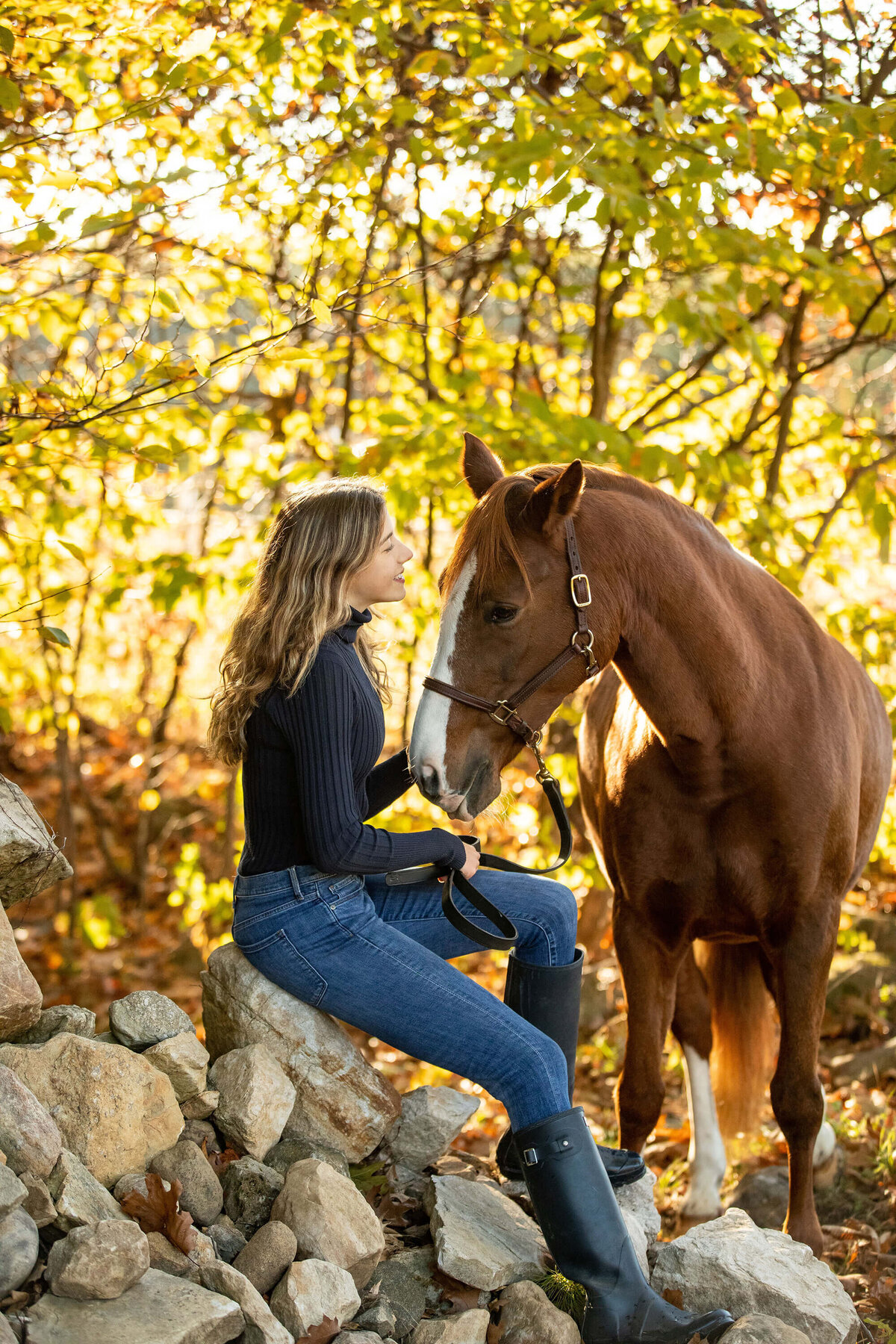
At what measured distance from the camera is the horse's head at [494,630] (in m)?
2.32

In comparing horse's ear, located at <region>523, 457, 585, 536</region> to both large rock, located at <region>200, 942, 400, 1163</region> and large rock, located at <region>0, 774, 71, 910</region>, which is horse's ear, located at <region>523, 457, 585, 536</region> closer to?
large rock, located at <region>200, 942, 400, 1163</region>

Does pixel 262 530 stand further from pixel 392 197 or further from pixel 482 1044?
pixel 482 1044

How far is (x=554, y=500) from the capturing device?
7.64 ft

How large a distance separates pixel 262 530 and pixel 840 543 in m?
2.83

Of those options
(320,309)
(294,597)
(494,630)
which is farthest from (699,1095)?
(320,309)

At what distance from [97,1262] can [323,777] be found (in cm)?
99

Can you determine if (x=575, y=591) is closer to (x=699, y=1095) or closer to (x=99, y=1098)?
(x=99, y=1098)

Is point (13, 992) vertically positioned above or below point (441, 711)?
below

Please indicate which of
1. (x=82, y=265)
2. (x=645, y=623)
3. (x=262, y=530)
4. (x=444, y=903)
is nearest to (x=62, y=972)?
(x=262, y=530)

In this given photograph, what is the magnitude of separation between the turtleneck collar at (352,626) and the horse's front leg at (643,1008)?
1.15 metres

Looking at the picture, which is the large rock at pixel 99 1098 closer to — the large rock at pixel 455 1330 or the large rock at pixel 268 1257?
the large rock at pixel 268 1257

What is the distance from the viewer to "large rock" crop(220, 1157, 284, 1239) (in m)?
2.22

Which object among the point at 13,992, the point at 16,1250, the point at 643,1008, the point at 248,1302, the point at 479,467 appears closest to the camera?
the point at 16,1250

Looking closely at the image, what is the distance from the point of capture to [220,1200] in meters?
2.19
